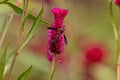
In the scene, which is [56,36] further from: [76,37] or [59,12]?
[76,37]

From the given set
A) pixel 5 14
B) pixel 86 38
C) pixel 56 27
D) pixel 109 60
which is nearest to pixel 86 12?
pixel 86 38

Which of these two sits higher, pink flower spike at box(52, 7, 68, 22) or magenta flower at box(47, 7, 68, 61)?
pink flower spike at box(52, 7, 68, 22)

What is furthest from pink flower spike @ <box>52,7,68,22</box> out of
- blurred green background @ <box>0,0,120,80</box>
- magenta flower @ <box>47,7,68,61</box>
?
blurred green background @ <box>0,0,120,80</box>

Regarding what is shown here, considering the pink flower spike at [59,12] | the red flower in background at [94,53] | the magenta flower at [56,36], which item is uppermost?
the pink flower spike at [59,12]

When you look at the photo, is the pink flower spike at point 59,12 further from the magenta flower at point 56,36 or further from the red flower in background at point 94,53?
the red flower in background at point 94,53

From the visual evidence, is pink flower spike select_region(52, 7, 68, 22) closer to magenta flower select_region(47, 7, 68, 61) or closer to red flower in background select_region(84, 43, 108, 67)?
magenta flower select_region(47, 7, 68, 61)

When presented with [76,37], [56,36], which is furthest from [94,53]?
[56,36]

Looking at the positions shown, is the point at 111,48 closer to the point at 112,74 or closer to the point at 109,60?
the point at 109,60

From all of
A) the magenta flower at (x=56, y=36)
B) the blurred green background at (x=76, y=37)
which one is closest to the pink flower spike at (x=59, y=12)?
the magenta flower at (x=56, y=36)
